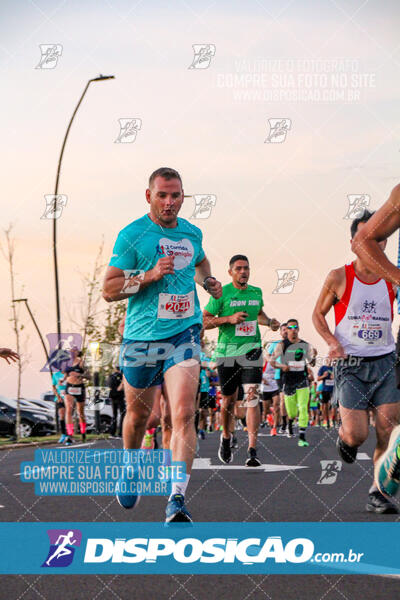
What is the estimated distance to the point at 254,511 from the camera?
269 inches

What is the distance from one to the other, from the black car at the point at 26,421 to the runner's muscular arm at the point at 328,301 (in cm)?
1716

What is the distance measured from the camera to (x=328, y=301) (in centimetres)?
745

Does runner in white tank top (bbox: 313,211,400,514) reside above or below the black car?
above

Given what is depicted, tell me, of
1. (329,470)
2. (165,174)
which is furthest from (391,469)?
(329,470)

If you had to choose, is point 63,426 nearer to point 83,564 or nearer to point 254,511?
point 254,511

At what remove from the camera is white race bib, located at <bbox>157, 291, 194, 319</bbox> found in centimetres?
628

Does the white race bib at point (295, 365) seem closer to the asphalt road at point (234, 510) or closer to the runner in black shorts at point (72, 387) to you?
the asphalt road at point (234, 510)

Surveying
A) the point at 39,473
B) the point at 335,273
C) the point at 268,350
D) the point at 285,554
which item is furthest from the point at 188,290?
the point at 268,350

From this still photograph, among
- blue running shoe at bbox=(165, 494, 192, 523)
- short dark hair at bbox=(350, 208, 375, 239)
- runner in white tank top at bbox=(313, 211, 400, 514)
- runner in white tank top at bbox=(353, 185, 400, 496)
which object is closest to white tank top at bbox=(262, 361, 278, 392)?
runner in white tank top at bbox=(313, 211, 400, 514)

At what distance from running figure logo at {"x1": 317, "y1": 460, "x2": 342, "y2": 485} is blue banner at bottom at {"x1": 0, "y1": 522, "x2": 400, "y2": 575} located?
3.37 metres

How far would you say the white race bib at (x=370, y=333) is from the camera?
7145mm

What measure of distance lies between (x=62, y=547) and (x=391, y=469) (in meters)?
1.78

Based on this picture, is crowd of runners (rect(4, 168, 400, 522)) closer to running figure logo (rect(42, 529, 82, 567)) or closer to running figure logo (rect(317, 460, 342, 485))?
running figure logo (rect(42, 529, 82, 567))

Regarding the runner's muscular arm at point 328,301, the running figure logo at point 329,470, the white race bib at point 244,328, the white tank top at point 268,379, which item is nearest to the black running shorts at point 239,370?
the white race bib at point 244,328
